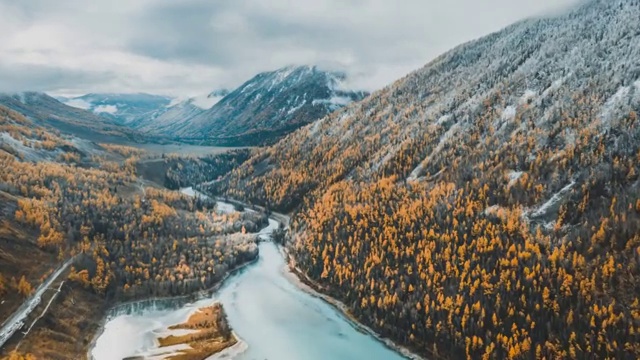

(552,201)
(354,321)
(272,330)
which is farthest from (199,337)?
(552,201)

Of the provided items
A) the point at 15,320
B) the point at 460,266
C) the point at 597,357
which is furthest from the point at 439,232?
the point at 15,320

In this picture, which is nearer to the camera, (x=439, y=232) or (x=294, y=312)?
(x=294, y=312)

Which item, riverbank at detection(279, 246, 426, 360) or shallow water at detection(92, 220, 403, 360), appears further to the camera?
shallow water at detection(92, 220, 403, 360)

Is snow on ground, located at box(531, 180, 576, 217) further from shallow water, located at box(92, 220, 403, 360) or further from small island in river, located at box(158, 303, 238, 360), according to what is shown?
small island in river, located at box(158, 303, 238, 360)

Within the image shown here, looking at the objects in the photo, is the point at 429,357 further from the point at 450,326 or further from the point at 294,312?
the point at 294,312

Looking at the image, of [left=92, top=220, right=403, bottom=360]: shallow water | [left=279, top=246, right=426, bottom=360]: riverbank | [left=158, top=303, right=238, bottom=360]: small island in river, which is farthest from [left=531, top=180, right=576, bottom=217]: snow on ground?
[left=158, top=303, right=238, bottom=360]: small island in river

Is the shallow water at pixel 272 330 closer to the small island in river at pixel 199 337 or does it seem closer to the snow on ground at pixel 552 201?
the small island in river at pixel 199 337

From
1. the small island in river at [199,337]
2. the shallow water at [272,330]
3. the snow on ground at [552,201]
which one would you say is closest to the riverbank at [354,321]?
the shallow water at [272,330]

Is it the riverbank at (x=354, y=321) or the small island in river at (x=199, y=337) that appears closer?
the riverbank at (x=354, y=321)
